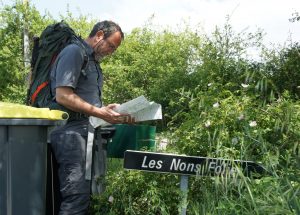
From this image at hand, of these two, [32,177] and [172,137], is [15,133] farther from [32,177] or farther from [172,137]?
[172,137]

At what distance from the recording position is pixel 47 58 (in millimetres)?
3766

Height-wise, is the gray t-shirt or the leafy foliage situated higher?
the gray t-shirt

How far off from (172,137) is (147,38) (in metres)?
17.7

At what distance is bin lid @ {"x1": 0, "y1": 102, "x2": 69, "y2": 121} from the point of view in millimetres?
3105

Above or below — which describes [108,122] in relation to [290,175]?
above

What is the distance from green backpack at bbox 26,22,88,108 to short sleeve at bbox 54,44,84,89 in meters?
0.18

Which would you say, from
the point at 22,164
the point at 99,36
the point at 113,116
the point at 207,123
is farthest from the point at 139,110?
the point at 22,164

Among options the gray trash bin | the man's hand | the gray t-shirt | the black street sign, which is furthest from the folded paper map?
the gray trash bin

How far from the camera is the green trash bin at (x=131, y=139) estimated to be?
13.0ft

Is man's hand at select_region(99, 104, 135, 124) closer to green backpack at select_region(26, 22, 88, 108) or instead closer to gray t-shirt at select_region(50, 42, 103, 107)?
gray t-shirt at select_region(50, 42, 103, 107)

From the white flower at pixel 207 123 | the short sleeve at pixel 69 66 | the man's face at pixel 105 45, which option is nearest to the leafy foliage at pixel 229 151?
the white flower at pixel 207 123

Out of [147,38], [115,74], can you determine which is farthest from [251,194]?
[147,38]

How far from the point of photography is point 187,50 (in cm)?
1894

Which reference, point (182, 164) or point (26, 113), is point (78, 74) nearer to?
point (26, 113)
